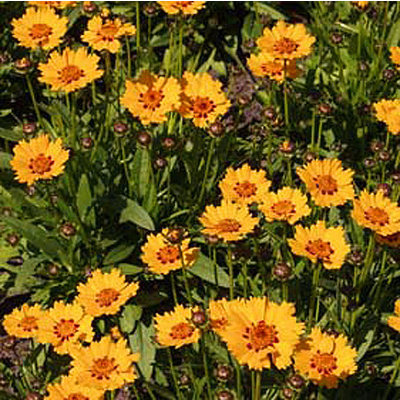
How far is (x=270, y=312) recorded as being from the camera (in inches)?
105

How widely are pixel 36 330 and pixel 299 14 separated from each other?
3.14 meters

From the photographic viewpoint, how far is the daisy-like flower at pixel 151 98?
11.6 feet

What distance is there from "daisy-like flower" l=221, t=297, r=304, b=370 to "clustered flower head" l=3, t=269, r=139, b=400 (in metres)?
0.38

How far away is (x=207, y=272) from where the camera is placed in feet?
12.0

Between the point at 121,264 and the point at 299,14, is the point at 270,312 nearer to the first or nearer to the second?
the point at 121,264

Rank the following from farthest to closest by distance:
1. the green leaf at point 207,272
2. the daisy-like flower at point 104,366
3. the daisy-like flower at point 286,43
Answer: the daisy-like flower at point 286,43
the green leaf at point 207,272
the daisy-like flower at point 104,366

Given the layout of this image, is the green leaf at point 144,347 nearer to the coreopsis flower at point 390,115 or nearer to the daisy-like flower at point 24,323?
the daisy-like flower at point 24,323

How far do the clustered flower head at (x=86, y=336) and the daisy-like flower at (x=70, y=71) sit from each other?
822 mm

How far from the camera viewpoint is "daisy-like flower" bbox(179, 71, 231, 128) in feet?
12.0

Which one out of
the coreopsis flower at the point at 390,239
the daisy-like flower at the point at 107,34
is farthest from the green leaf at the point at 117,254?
the coreopsis flower at the point at 390,239

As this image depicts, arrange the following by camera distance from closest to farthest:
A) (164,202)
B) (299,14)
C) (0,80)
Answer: (164,202)
(0,80)
(299,14)

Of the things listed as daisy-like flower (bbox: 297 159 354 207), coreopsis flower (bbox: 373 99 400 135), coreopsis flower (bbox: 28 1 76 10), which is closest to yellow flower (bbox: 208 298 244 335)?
daisy-like flower (bbox: 297 159 354 207)

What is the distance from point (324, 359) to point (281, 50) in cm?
152

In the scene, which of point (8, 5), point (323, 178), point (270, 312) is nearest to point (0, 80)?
point (8, 5)
